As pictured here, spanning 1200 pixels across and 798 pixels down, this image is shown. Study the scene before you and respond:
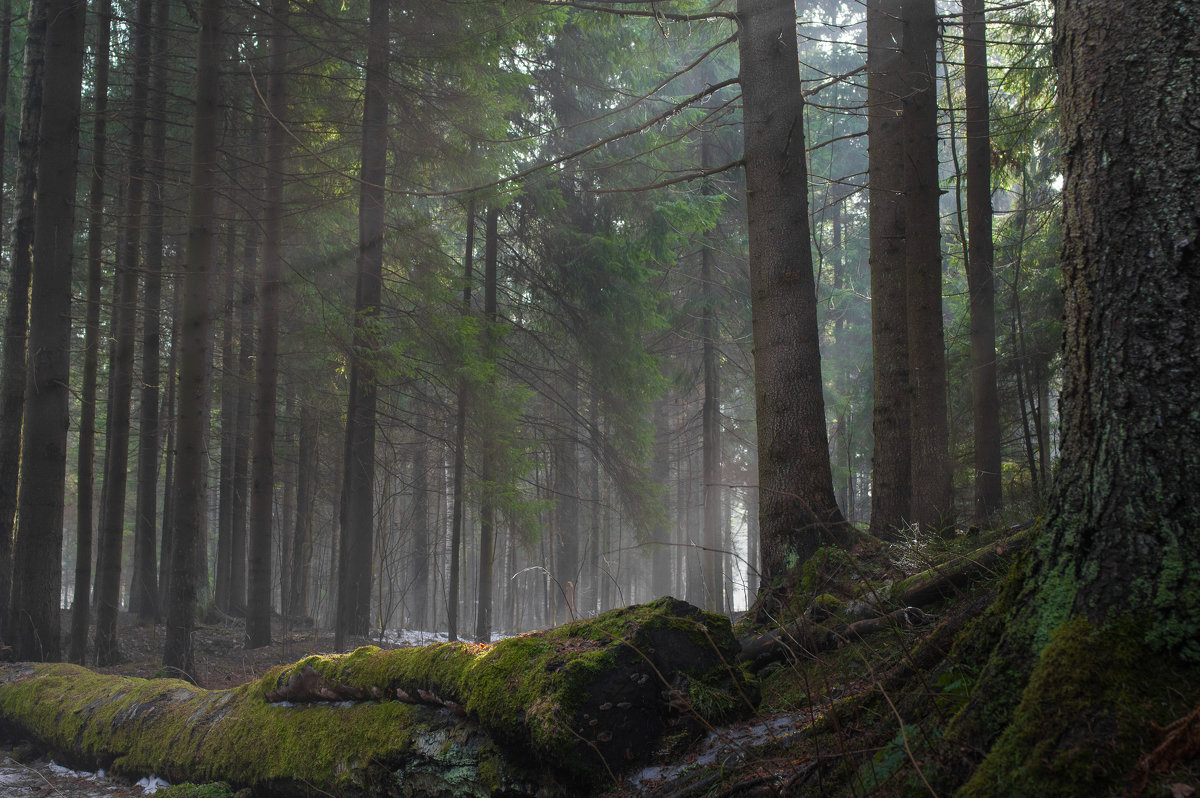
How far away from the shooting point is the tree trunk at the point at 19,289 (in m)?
9.68

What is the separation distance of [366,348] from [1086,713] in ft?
33.7

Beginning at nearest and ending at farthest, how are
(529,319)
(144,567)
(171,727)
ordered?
(171,727), (144,567), (529,319)

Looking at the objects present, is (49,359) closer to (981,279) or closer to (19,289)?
(19,289)

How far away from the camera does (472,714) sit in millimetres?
3828

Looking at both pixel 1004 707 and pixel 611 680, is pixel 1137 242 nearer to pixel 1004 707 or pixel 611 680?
pixel 1004 707

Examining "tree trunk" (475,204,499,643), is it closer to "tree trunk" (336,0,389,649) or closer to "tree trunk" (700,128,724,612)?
"tree trunk" (336,0,389,649)

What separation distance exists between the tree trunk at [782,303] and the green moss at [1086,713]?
3302mm

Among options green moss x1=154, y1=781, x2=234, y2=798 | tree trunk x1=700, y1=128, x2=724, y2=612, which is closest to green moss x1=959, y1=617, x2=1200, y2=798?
green moss x1=154, y1=781, x2=234, y2=798

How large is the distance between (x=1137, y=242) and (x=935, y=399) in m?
5.33

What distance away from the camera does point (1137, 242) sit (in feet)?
7.07

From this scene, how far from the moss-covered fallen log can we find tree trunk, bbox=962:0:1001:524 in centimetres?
640

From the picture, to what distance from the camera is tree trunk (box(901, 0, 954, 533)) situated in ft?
23.2

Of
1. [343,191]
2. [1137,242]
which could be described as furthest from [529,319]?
[1137,242]

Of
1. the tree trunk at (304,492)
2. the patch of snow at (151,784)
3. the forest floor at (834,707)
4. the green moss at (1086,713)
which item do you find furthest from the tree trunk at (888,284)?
the tree trunk at (304,492)
